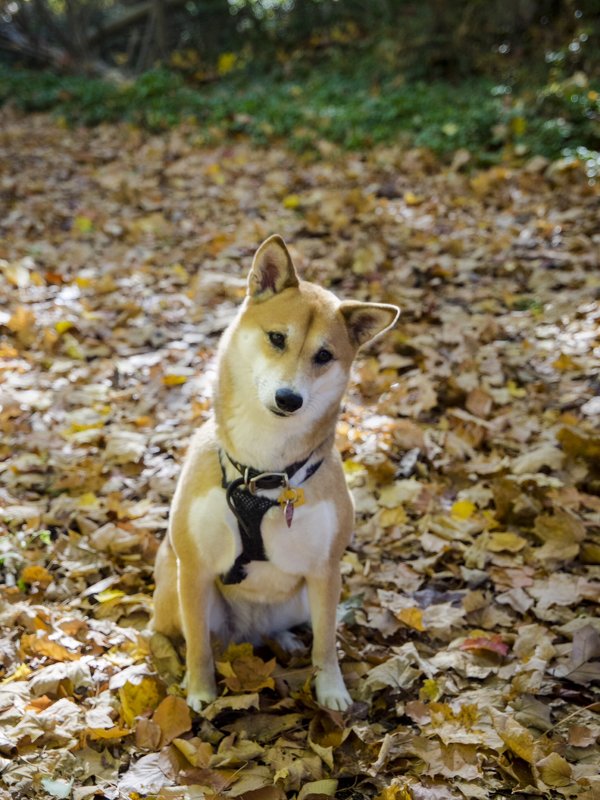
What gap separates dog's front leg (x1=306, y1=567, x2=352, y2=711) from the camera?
9.24 feet

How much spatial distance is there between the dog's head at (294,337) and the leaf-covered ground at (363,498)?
114 centimetres

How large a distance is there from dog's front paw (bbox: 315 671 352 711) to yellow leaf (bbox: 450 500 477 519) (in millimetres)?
1232

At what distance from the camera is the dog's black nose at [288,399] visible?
8.44 feet

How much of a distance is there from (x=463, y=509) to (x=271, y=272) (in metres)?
1.73

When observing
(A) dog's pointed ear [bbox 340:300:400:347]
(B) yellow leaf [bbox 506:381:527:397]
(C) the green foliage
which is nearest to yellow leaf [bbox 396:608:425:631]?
(A) dog's pointed ear [bbox 340:300:400:347]

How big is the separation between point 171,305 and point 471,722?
4.44 metres

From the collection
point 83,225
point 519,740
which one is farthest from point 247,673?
point 83,225

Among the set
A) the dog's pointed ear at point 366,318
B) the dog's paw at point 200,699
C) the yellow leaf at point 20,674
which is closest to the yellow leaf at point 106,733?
the dog's paw at point 200,699

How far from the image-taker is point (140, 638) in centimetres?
314

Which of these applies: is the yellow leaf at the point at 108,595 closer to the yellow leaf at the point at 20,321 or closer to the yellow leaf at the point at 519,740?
the yellow leaf at the point at 519,740

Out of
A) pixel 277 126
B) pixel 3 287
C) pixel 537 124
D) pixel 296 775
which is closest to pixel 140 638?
pixel 296 775

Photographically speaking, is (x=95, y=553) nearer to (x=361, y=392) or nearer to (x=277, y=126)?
(x=361, y=392)

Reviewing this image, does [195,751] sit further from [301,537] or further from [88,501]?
[88,501]

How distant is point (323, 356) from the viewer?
281cm
